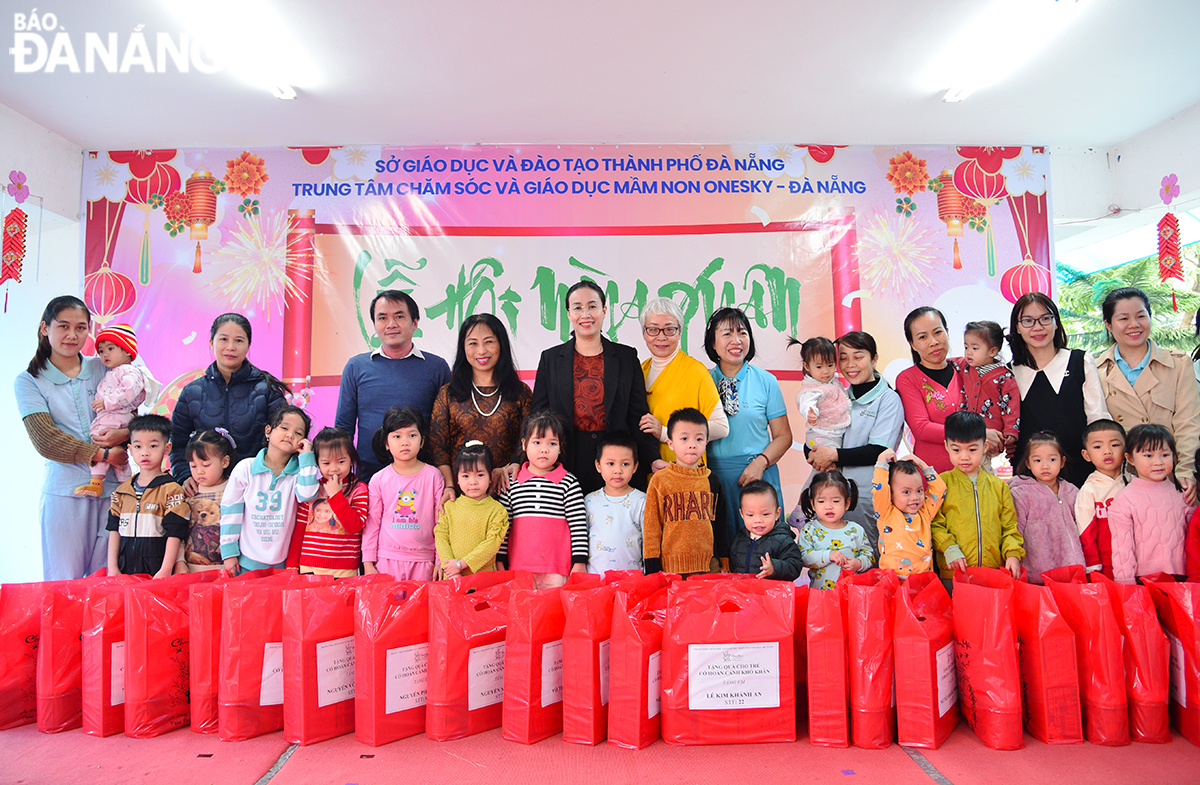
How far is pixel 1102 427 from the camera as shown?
8.80ft

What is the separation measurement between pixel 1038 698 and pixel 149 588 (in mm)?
2390

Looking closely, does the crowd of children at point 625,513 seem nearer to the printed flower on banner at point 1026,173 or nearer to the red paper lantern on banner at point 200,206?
the red paper lantern on banner at point 200,206

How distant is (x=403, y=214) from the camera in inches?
160

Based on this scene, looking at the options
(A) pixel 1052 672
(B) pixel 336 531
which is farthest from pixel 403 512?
(A) pixel 1052 672

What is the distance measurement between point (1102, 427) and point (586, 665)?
2.21 metres

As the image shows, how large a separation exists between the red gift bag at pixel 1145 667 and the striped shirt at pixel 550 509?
1.59 m

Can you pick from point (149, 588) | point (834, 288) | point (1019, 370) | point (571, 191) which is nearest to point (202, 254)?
point (571, 191)

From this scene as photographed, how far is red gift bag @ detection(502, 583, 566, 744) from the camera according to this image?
1819 mm

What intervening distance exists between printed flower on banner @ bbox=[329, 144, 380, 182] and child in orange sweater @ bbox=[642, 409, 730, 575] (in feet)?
8.49

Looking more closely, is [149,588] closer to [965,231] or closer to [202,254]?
[202,254]

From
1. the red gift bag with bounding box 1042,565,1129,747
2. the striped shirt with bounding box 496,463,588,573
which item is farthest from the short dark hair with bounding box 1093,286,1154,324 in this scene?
the striped shirt with bounding box 496,463,588,573

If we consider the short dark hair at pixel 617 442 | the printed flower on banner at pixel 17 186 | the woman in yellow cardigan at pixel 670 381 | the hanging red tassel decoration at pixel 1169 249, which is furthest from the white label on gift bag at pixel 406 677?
the hanging red tassel decoration at pixel 1169 249

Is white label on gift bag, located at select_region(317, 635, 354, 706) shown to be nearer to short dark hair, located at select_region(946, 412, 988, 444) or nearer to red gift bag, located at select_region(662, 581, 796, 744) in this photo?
red gift bag, located at select_region(662, 581, 796, 744)

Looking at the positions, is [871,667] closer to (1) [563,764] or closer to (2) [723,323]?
(1) [563,764]
